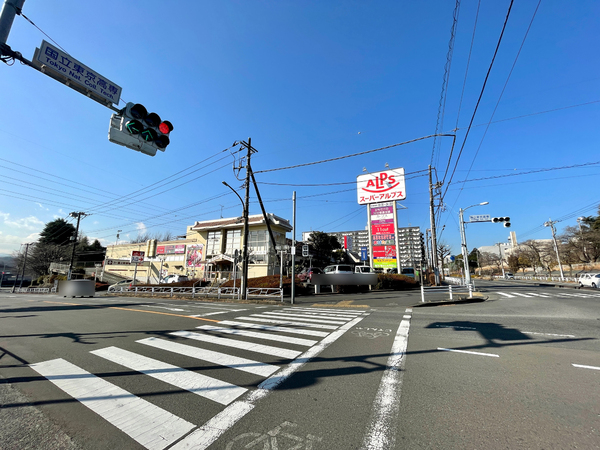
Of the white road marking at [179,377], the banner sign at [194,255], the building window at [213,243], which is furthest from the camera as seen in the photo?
the banner sign at [194,255]

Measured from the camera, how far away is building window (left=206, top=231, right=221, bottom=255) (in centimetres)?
3686

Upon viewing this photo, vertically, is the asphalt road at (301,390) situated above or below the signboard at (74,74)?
below

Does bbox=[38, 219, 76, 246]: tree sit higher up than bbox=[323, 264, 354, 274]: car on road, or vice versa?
bbox=[38, 219, 76, 246]: tree

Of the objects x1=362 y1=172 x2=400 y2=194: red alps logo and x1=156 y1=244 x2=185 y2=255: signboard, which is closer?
x1=362 y1=172 x2=400 y2=194: red alps logo

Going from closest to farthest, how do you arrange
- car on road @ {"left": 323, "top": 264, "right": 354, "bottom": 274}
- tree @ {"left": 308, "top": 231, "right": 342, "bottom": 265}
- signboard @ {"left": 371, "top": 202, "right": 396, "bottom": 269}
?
car on road @ {"left": 323, "top": 264, "right": 354, "bottom": 274} < signboard @ {"left": 371, "top": 202, "right": 396, "bottom": 269} < tree @ {"left": 308, "top": 231, "right": 342, "bottom": 265}

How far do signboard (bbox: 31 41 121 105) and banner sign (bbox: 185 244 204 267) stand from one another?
1349 inches

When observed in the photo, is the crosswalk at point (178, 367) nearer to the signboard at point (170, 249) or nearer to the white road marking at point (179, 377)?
the white road marking at point (179, 377)

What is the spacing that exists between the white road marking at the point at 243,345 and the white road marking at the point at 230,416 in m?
0.49

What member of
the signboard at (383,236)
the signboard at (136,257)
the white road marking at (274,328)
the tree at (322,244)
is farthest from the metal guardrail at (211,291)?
the tree at (322,244)

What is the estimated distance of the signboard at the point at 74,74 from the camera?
15.0 ft

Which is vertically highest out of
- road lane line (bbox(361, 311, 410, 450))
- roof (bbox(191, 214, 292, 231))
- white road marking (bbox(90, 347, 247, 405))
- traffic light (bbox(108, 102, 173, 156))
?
roof (bbox(191, 214, 292, 231))

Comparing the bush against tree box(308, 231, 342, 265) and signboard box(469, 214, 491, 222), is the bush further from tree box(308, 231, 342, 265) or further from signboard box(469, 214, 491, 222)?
tree box(308, 231, 342, 265)

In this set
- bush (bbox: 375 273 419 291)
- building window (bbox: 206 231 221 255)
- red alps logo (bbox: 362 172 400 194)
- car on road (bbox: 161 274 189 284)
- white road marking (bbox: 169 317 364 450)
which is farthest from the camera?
building window (bbox: 206 231 221 255)

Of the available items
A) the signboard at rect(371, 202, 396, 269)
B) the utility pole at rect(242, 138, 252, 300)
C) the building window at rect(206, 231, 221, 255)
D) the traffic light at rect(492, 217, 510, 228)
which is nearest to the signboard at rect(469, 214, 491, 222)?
the traffic light at rect(492, 217, 510, 228)
